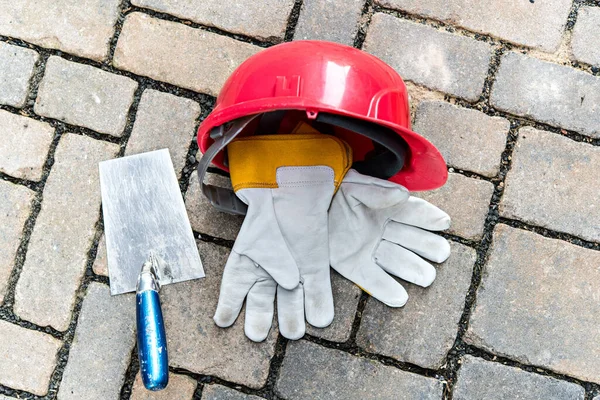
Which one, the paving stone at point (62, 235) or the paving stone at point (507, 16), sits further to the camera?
the paving stone at point (507, 16)

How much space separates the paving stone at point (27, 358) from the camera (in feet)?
5.98

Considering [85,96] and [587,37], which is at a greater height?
[587,37]

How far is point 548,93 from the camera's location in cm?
195

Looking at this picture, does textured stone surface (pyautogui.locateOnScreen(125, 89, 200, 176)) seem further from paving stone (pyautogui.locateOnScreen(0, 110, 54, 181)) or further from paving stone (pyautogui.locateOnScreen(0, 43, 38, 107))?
paving stone (pyautogui.locateOnScreen(0, 43, 38, 107))

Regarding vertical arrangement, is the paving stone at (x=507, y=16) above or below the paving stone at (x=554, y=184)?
above

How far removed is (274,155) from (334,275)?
40cm

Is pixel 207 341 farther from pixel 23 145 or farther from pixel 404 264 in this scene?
pixel 23 145

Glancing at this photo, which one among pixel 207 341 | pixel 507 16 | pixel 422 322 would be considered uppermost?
pixel 507 16

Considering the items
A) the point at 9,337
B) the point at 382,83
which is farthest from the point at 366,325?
the point at 9,337

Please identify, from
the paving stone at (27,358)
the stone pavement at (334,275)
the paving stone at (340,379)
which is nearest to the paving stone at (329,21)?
the stone pavement at (334,275)

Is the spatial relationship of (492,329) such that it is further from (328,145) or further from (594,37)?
(594,37)

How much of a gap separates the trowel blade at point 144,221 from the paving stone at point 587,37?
131 cm

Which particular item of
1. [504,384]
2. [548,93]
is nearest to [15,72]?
[548,93]

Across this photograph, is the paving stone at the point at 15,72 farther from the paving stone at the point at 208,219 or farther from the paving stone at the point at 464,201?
the paving stone at the point at 464,201
